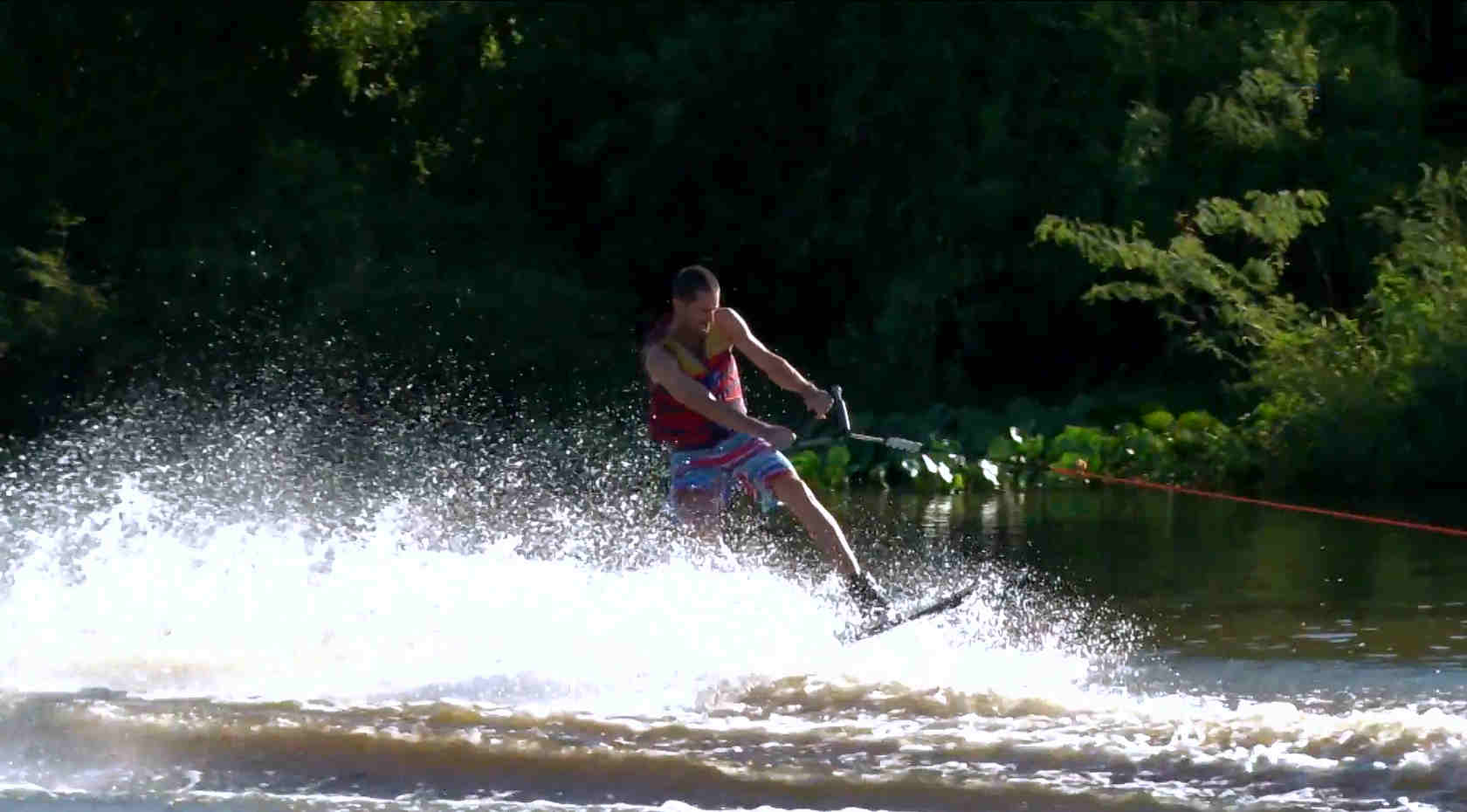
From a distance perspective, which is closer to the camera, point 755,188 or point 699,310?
point 699,310

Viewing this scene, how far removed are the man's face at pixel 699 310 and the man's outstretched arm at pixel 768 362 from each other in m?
0.06

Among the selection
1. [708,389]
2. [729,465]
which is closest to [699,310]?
[708,389]

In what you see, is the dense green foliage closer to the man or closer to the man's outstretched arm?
the man's outstretched arm

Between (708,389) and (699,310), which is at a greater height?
(699,310)

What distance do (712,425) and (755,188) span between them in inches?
532

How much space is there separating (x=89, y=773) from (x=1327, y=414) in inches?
388

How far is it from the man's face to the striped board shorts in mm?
444

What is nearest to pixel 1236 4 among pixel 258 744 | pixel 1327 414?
pixel 1327 414

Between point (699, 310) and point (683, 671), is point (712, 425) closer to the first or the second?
point (699, 310)

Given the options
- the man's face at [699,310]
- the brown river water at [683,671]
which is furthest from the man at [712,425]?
the brown river water at [683,671]

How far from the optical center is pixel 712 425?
8547 mm

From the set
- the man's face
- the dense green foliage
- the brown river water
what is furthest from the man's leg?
the dense green foliage

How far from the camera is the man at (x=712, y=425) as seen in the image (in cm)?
836

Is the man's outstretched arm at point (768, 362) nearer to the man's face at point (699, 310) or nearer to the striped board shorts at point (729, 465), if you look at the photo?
the man's face at point (699, 310)
